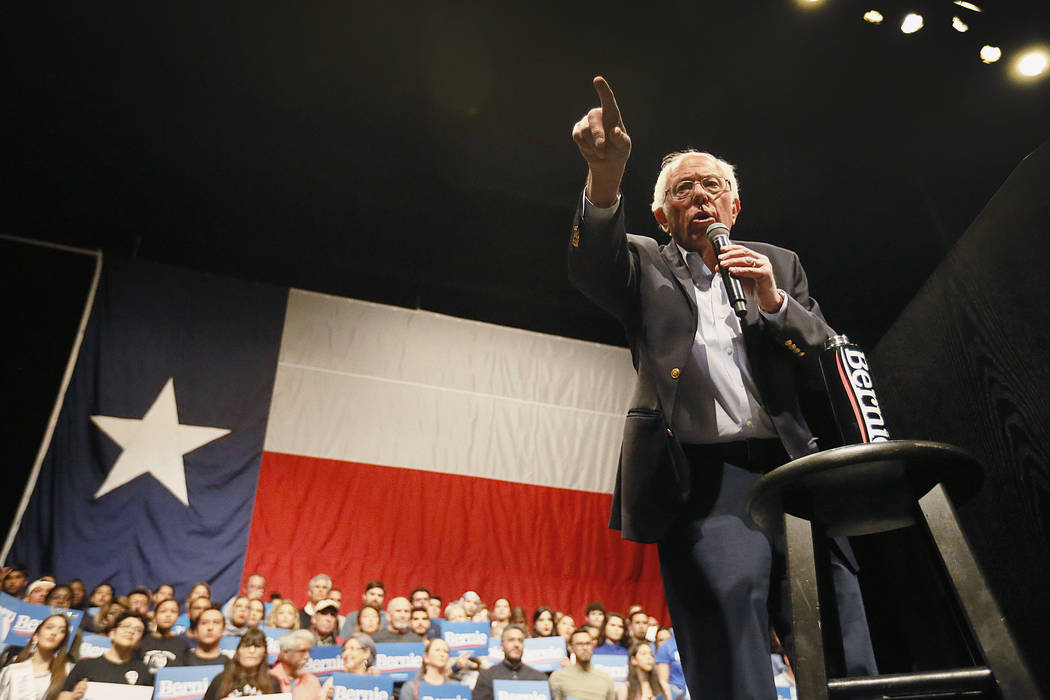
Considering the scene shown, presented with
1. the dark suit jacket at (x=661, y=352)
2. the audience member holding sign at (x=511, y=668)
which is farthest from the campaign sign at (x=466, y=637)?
the dark suit jacket at (x=661, y=352)

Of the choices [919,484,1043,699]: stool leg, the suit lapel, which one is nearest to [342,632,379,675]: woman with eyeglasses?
the suit lapel

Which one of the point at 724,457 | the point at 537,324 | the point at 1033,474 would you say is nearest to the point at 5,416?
the point at 537,324

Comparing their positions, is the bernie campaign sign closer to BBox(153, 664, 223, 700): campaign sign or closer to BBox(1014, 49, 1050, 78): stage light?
BBox(153, 664, 223, 700): campaign sign

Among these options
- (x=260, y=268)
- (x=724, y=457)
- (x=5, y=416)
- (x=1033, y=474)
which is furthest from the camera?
(x=260, y=268)

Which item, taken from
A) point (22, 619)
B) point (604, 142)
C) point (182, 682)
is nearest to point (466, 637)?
point (182, 682)

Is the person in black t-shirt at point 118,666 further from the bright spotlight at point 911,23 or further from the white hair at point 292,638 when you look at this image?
the bright spotlight at point 911,23

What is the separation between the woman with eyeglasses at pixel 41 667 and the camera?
4.03 m

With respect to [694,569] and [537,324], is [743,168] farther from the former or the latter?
[694,569]

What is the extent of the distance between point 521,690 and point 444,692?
0.50 metres

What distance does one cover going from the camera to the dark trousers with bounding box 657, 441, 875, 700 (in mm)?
922

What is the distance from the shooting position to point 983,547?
93cm

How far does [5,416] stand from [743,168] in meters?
6.56

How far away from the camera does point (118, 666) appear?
4.26m

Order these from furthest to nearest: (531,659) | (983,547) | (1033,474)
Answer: (531,659)
(983,547)
(1033,474)
